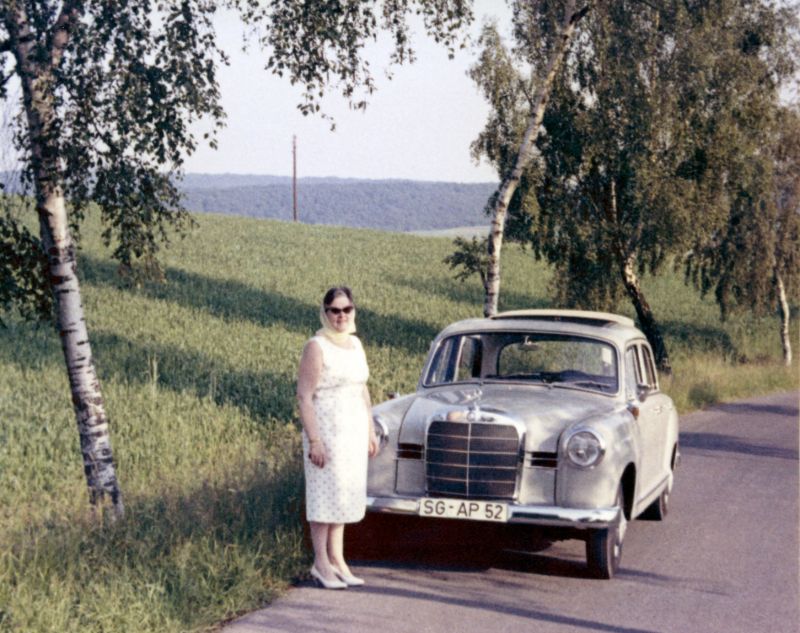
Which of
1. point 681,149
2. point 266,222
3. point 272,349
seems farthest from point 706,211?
point 266,222

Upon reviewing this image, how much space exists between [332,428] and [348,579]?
1013 mm

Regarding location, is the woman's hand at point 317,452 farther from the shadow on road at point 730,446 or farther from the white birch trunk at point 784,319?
the white birch trunk at point 784,319

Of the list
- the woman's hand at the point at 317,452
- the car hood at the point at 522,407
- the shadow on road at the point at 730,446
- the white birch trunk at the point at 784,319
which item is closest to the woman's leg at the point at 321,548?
the woman's hand at the point at 317,452

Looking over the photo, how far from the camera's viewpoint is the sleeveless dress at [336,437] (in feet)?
24.0

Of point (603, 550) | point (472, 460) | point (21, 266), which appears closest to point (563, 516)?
point (603, 550)

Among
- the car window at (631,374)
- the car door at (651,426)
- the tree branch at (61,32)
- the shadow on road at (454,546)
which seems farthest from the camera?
the car window at (631,374)

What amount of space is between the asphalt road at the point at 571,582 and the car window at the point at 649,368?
123 cm

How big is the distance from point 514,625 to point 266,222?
75.1 meters

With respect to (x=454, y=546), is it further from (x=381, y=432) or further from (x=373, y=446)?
(x=373, y=446)

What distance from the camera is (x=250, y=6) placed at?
33.3 ft

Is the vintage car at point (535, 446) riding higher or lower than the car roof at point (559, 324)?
lower

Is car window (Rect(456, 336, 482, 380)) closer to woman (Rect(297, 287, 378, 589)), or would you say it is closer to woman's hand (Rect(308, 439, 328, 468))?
woman (Rect(297, 287, 378, 589))

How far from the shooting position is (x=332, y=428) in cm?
733

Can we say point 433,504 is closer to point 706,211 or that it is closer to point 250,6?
point 250,6
